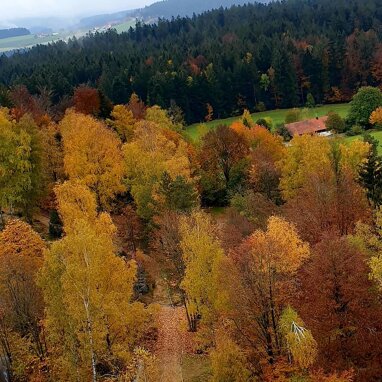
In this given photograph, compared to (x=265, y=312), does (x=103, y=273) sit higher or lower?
higher

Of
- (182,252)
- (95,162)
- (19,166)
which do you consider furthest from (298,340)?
(95,162)

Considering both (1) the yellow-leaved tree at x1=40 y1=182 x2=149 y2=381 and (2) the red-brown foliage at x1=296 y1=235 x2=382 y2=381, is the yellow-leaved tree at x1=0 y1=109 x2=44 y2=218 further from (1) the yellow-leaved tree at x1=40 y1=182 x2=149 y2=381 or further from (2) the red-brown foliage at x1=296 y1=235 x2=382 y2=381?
(2) the red-brown foliage at x1=296 y1=235 x2=382 y2=381

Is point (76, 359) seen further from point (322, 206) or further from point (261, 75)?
point (261, 75)

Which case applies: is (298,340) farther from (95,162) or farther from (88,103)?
(88,103)

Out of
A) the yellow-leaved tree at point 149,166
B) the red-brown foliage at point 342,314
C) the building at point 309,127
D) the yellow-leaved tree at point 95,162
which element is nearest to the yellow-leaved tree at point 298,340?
the red-brown foliage at point 342,314

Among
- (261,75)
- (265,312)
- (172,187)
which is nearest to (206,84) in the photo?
(261,75)

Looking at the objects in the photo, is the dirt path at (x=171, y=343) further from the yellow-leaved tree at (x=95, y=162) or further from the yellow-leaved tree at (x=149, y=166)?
the yellow-leaved tree at (x=95, y=162)
